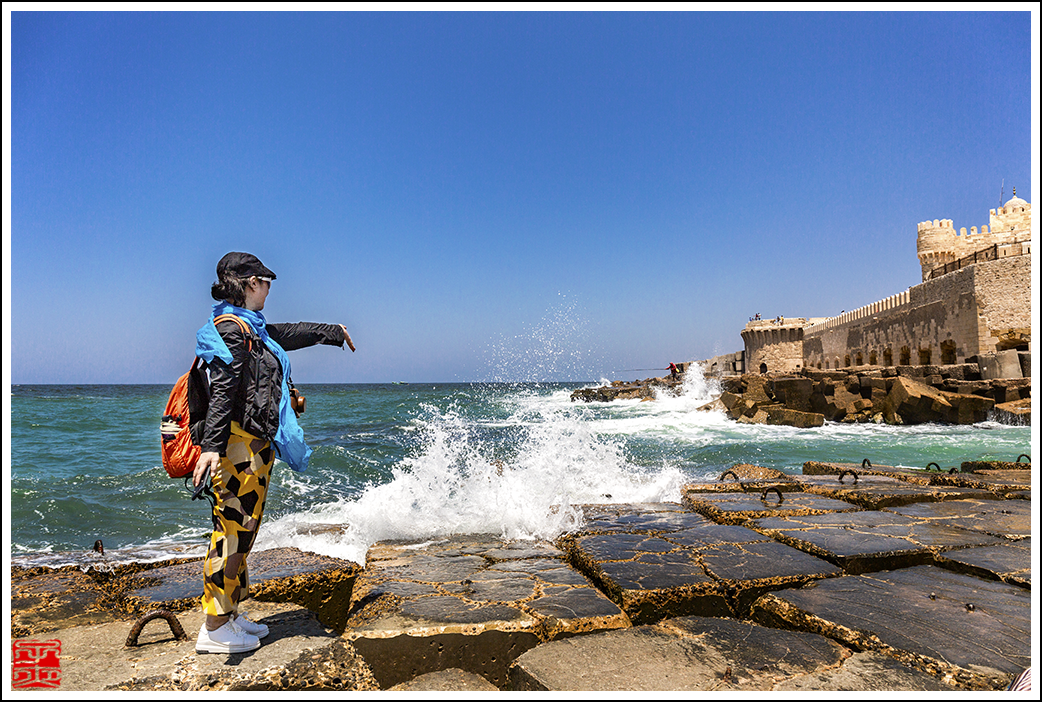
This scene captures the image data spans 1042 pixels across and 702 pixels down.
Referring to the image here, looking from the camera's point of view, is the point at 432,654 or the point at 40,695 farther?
the point at 432,654

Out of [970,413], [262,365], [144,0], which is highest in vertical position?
[144,0]

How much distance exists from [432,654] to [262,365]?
122 cm

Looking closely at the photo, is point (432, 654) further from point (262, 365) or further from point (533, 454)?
point (533, 454)

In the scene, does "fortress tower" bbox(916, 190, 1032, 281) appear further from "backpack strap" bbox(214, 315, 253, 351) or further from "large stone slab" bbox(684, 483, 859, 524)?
"backpack strap" bbox(214, 315, 253, 351)

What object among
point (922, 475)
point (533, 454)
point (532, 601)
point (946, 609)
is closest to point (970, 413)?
point (922, 475)

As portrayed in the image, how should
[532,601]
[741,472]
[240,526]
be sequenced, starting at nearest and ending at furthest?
[240,526], [532,601], [741,472]

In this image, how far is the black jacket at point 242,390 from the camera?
6.30 feet

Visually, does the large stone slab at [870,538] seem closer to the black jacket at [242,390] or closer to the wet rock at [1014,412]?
the black jacket at [242,390]

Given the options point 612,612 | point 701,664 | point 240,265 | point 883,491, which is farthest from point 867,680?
point 883,491

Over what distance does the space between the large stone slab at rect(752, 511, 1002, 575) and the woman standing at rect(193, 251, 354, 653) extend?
258 cm

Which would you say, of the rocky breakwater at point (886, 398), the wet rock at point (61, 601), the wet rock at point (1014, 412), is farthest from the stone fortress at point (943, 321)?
the wet rock at point (61, 601)

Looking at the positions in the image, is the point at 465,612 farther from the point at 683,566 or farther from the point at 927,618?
the point at 927,618

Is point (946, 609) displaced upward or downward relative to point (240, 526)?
downward

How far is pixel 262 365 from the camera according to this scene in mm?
2070
